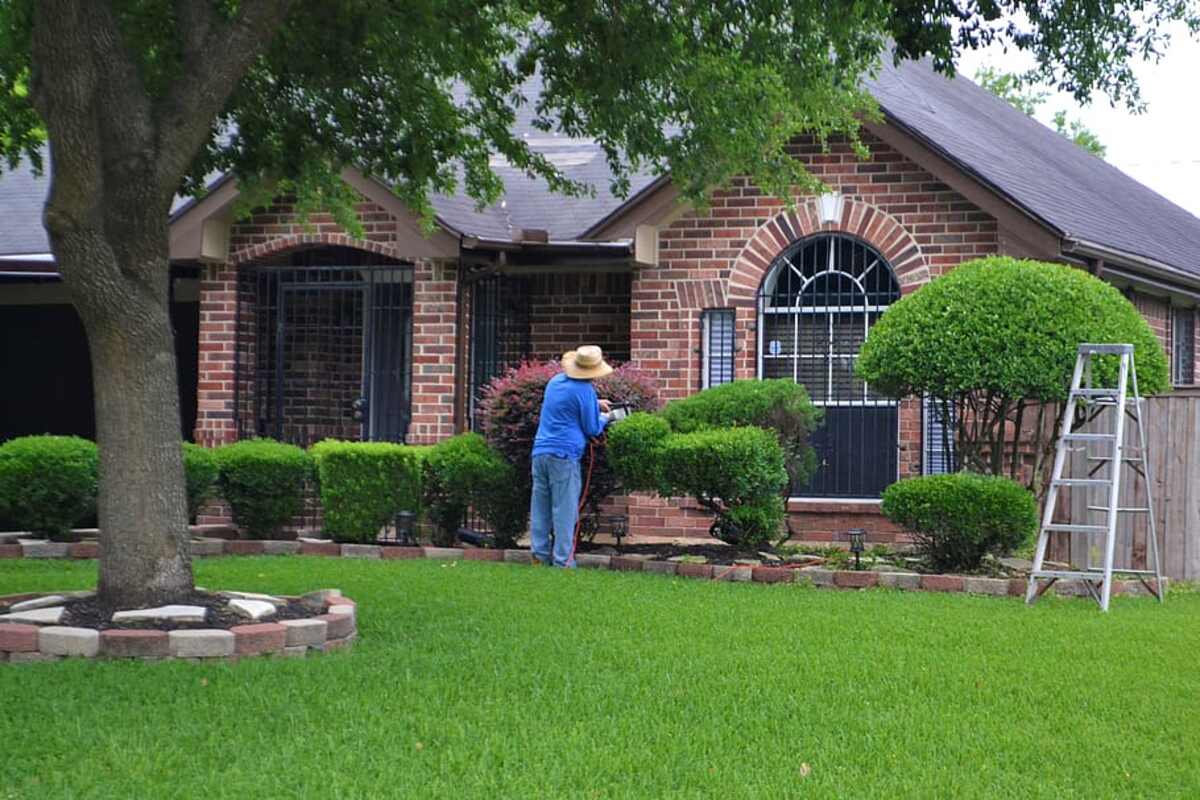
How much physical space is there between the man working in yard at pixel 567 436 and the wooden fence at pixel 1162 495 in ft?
12.8

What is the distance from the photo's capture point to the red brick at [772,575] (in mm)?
11891

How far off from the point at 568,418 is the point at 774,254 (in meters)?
3.75

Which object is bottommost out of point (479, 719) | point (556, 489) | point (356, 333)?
point (479, 719)

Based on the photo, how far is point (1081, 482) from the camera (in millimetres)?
10781

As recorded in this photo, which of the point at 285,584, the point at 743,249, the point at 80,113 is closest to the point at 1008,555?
the point at 743,249

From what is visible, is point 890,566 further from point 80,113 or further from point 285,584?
point 80,113

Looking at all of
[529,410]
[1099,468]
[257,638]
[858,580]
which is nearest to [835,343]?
[529,410]

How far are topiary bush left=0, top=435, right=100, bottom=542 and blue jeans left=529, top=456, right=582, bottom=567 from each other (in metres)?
3.85

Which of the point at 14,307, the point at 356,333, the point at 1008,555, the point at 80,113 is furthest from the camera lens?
the point at 14,307

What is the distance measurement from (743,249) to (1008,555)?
4556 millimetres

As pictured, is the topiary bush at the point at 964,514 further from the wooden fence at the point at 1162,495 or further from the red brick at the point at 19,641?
the red brick at the point at 19,641

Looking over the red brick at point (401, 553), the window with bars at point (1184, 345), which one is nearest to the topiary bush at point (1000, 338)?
the red brick at point (401, 553)

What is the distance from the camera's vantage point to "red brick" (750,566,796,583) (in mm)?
11891

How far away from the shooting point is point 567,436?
1266 centimetres
